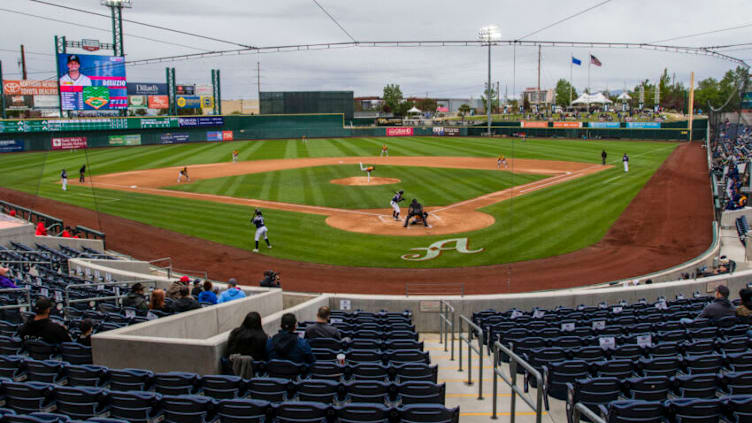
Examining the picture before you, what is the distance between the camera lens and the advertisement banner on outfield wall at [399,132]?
8956cm

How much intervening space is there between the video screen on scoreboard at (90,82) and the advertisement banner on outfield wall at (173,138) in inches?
594

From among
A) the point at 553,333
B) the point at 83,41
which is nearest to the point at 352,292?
the point at 553,333

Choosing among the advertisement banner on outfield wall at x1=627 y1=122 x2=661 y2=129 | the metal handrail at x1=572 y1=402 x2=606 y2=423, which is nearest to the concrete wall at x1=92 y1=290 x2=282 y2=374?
the metal handrail at x1=572 y1=402 x2=606 y2=423

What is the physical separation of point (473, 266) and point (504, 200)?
1300 cm

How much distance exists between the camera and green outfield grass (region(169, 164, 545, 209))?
32250 mm

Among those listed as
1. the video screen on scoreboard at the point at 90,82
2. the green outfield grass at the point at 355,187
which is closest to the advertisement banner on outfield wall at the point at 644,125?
the green outfield grass at the point at 355,187

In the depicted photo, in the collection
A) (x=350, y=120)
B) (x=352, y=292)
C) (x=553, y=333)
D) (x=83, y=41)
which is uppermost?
(x=83, y=41)

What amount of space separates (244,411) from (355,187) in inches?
1223

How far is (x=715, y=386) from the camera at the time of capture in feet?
21.6

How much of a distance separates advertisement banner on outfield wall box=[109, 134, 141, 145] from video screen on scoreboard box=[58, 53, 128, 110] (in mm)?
11789

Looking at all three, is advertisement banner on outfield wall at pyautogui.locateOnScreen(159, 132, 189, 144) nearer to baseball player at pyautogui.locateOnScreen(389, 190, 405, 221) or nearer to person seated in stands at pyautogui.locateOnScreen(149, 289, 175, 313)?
baseball player at pyautogui.locateOnScreen(389, 190, 405, 221)

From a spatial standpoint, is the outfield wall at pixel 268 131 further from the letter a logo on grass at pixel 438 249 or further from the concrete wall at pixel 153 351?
the concrete wall at pixel 153 351

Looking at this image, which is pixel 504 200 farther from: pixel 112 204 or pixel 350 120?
pixel 350 120

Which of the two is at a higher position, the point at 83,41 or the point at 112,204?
the point at 83,41
